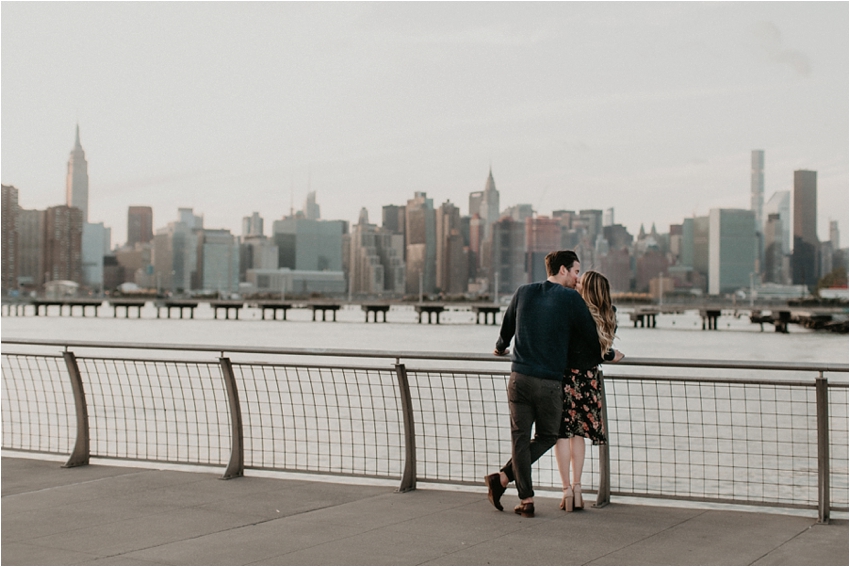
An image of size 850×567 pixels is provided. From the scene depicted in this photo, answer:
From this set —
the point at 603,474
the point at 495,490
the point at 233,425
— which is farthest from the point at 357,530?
the point at 233,425

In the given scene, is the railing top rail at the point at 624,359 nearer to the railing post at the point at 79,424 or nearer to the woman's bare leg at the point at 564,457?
the railing post at the point at 79,424

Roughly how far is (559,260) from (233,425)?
340cm

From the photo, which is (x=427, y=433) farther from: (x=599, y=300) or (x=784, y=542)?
(x=784, y=542)

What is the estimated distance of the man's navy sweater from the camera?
6.55m

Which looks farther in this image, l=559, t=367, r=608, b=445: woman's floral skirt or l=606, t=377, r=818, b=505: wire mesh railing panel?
l=606, t=377, r=818, b=505: wire mesh railing panel

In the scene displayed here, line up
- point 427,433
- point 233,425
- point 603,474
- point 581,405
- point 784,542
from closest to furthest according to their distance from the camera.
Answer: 1. point 784,542
2. point 581,405
3. point 603,474
4. point 233,425
5. point 427,433

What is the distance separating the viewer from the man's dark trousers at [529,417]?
6586 mm

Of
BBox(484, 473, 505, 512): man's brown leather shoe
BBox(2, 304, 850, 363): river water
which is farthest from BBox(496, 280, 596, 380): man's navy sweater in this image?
BBox(2, 304, 850, 363): river water

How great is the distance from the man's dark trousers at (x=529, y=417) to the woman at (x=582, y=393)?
0.15 meters

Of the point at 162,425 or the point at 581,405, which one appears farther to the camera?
the point at 162,425

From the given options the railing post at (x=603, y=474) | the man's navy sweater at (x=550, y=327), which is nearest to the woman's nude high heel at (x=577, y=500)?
the railing post at (x=603, y=474)

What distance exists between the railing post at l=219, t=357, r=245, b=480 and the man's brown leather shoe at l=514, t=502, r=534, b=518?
9.00 feet

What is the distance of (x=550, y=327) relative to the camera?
A: 6.55 metres

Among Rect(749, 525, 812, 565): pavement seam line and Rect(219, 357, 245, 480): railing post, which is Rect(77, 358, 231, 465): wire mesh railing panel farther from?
Rect(749, 525, 812, 565): pavement seam line
